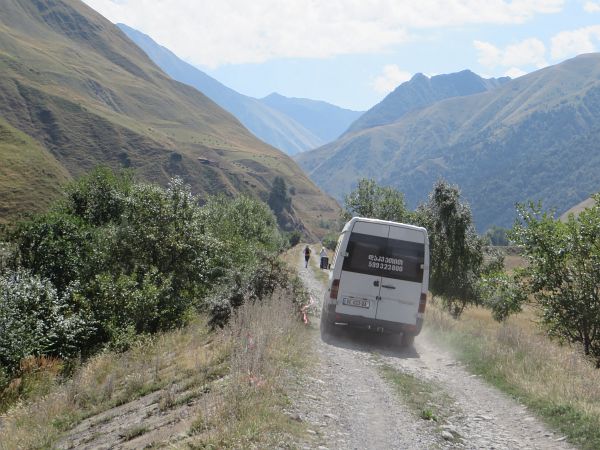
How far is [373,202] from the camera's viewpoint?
54.6 meters

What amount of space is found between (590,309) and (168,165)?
191 m

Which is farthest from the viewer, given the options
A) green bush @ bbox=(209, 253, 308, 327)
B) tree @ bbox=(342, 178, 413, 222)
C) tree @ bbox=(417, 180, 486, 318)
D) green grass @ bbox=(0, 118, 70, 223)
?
green grass @ bbox=(0, 118, 70, 223)

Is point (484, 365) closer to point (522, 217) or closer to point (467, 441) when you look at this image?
point (467, 441)

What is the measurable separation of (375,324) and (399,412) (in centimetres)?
600

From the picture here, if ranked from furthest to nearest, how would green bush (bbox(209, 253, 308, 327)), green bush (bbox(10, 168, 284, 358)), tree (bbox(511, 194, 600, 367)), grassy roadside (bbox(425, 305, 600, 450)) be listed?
green bush (bbox(10, 168, 284, 358)) → green bush (bbox(209, 253, 308, 327)) → tree (bbox(511, 194, 600, 367)) → grassy roadside (bbox(425, 305, 600, 450))

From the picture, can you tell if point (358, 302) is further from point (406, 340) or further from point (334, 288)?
point (406, 340)

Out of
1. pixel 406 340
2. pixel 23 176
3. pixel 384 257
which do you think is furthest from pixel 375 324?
pixel 23 176

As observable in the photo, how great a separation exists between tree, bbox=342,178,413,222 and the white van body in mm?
36562

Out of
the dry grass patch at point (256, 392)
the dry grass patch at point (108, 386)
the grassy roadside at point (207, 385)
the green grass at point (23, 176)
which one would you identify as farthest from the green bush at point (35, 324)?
the green grass at point (23, 176)

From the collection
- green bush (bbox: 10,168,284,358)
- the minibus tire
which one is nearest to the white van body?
the minibus tire

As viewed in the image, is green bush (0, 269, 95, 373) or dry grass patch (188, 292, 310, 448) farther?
green bush (0, 269, 95, 373)

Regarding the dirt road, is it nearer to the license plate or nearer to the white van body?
the white van body

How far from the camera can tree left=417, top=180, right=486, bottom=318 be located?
3123 centimetres

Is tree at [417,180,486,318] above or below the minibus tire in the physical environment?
above
